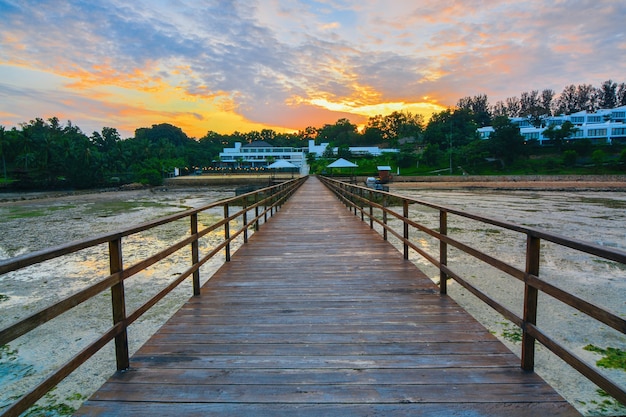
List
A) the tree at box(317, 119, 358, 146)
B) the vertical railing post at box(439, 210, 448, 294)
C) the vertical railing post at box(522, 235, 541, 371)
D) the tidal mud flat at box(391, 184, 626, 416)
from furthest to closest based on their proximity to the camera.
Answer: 1. the tree at box(317, 119, 358, 146)
2. the tidal mud flat at box(391, 184, 626, 416)
3. the vertical railing post at box(439, 210, 448, 294)
4. the vertical railing post at box(522, 235, 541, 371)

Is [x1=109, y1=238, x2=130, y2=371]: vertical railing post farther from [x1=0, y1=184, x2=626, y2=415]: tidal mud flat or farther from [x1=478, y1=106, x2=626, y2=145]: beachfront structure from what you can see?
[x1=478, y1=106, x2=626, y2=145]: beachfront structure

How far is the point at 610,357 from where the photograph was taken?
462 cm

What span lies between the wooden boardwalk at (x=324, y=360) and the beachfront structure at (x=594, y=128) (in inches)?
2935

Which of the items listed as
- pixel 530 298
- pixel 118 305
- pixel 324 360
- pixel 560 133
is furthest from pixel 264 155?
pixel 530 298

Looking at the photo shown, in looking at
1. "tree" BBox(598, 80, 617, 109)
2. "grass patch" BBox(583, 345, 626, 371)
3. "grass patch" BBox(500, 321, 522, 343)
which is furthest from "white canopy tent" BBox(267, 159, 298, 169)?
"tree" BBox(598, 80, 617, 109)

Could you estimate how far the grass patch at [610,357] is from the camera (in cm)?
441

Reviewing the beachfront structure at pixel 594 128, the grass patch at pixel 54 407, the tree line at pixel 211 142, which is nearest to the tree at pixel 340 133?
the tree line at pixel 211 142

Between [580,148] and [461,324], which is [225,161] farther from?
[461,324]

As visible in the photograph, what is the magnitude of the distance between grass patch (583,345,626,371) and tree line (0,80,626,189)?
205 feet

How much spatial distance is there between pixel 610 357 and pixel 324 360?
410 centimetres

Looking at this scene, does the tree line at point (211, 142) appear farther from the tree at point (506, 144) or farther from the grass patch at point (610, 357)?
the grass patch at point (610, 357)

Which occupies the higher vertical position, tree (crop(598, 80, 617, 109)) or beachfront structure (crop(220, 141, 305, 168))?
tree (crop(598, 80, 617, 109))

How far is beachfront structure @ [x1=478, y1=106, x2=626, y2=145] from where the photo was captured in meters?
71.1

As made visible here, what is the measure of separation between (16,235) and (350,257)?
16.2 meters
